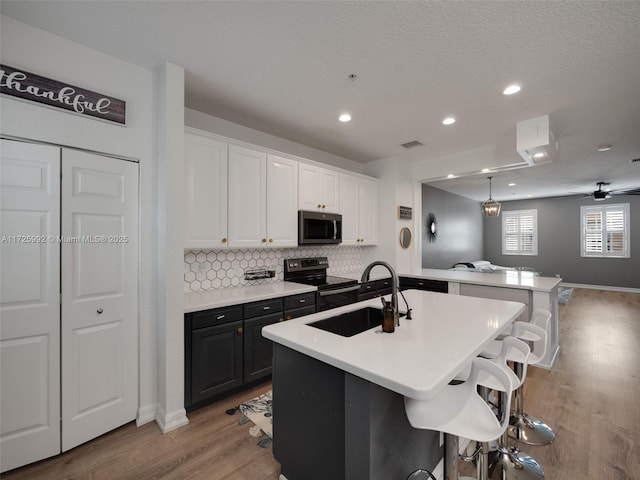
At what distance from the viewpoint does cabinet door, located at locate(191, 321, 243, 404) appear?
221cm

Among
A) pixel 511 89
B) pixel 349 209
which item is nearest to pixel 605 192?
pixel 511 89

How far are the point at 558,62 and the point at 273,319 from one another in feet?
9.90

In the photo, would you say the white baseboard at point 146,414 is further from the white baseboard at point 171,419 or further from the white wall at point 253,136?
the white wall at point 253,136

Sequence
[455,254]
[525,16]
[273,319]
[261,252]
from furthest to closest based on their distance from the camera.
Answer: [455,254]
[261,252]
[273,319]
[525,16]

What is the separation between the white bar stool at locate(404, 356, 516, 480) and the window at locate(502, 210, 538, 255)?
964 centimetres

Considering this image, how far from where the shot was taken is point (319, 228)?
11.4ft

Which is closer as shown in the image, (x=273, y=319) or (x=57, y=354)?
(x=57, y=354)

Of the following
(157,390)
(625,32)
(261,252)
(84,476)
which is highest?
(625,32)

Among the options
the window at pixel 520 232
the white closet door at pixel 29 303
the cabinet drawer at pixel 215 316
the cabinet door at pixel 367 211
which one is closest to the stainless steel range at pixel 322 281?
the cabinet door at pixel 367 211

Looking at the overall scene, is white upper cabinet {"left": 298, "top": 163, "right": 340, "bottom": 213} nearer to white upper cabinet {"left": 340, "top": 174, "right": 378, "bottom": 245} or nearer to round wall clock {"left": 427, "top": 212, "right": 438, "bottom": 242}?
white upper cabinet {"left": 340, "top": 174, "right": 378, "bottom": 245}

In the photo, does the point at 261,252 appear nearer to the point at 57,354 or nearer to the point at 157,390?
the point at 157,390

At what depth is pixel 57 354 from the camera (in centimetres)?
178

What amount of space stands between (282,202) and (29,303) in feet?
6.94

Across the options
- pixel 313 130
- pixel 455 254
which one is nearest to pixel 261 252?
pixel 313 130
